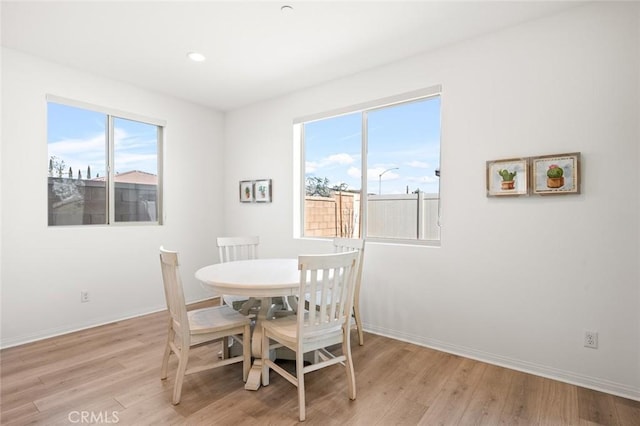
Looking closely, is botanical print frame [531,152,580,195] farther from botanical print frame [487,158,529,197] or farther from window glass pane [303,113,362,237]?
window glass pane [303,113,362,237]

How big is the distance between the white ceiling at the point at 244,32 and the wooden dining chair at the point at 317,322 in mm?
1776

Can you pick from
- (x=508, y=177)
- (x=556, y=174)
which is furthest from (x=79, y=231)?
(x=556, y=174)

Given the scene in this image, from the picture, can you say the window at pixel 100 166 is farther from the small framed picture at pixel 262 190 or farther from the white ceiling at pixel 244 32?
the small framed picture at pixel 262 190

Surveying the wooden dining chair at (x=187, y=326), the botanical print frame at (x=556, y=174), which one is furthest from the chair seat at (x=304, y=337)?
the botanical print frame at (x=556, y=174)

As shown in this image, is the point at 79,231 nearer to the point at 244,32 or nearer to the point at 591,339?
the point at 244,32

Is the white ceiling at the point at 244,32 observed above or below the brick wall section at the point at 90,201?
above

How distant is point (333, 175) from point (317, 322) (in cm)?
211

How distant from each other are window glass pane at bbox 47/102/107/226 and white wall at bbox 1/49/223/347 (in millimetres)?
124

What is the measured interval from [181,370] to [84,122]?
2860 millimetres

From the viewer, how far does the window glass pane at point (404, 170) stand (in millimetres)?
3051

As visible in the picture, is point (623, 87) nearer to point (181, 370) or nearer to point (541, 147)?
point (541, 147)

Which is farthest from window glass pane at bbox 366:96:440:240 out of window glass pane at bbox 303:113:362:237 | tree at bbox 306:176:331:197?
tree at bbox 306:176:331:197

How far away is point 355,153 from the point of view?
358 centimetres

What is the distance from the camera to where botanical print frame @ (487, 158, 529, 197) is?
245 cm
